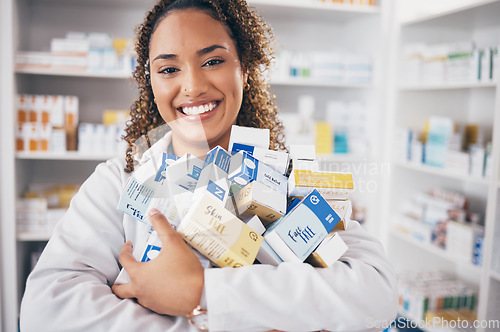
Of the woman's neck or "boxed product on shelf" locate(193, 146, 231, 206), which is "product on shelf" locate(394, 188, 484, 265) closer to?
the woman's neck

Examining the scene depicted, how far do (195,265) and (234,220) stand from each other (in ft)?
0.36

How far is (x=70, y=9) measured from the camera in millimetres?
2639

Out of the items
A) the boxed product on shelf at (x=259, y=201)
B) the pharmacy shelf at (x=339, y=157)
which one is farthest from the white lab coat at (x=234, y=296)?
the pharmacy shelf at (x=339, y=157)

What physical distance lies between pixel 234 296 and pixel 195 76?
54 centimetres

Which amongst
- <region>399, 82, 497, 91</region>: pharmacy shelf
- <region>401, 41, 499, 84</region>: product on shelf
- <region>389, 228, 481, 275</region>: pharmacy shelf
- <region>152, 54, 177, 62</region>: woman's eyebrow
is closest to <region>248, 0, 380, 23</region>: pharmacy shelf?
<region>401, 41, 499, 84</region>: product on shelf

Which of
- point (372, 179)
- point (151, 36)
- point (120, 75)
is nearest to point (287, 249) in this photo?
point (151, 36)

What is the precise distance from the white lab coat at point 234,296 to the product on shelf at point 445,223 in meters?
1.62

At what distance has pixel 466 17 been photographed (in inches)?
96.7

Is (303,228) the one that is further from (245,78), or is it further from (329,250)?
(245,78)

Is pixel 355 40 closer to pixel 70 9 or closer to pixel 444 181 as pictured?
pixel 444 181

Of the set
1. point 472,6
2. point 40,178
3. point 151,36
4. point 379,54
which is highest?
point 472,6

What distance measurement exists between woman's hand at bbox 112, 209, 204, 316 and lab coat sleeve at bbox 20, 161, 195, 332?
58 millimetres

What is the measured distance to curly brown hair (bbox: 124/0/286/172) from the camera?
1.10 meters

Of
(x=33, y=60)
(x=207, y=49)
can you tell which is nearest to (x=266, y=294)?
(x=207, y=49)
